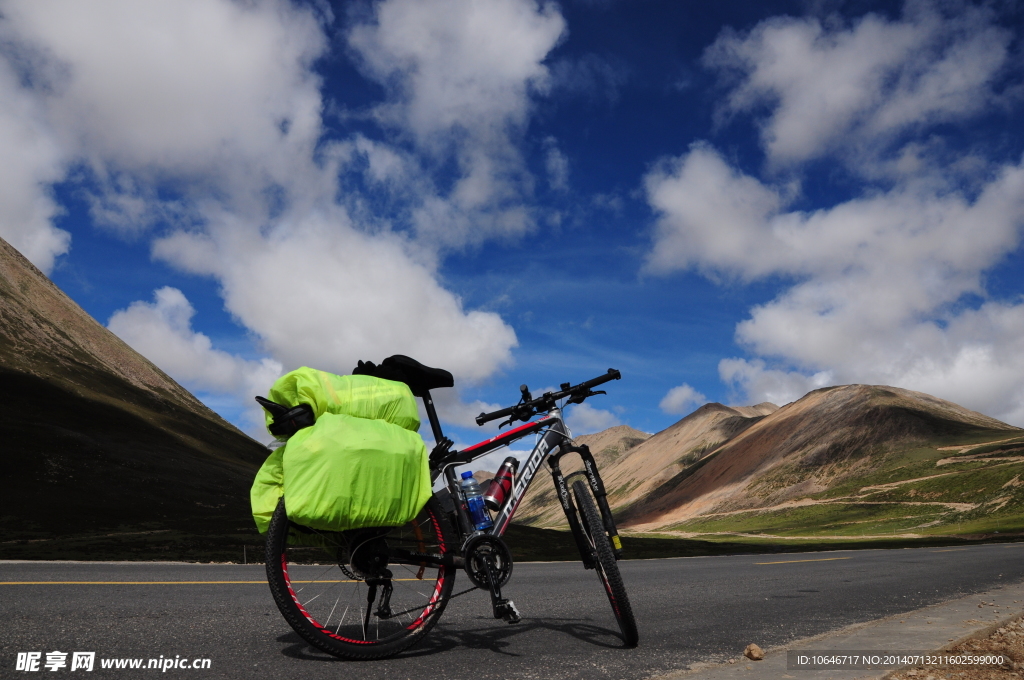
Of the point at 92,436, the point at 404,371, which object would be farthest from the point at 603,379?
the point at 92,436

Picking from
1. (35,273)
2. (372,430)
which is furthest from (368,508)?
(35,273)

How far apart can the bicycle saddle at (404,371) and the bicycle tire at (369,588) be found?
879 millimetres

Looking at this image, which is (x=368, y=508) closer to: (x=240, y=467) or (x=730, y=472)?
(x=240, y=467)

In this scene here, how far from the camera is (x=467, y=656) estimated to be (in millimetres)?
4363

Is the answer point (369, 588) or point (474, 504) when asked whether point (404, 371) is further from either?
point (369, 588)

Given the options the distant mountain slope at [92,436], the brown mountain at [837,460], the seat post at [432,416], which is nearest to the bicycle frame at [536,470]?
the seat post at [432,416]

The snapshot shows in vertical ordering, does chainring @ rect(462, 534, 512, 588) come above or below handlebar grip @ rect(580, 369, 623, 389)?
below

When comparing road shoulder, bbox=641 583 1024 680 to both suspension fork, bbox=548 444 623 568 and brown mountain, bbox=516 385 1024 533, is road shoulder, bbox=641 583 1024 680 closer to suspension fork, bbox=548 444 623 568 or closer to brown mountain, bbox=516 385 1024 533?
suspension fork, bbox=548 444 623 568

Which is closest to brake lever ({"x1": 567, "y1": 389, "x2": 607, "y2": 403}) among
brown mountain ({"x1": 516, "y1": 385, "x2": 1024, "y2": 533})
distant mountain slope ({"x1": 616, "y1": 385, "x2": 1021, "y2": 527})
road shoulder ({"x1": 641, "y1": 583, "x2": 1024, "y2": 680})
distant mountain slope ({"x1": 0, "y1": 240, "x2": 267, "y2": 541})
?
road shoulder ({"x1": 641, "y1": 583, "x2": 1024, "y2": 680})

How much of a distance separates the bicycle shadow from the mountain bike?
0.16 meters

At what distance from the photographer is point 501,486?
5.15 m

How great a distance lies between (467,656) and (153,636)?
222 centimetres

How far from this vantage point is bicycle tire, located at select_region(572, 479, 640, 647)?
4.68m

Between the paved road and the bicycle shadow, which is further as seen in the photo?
the bicycle shadow
